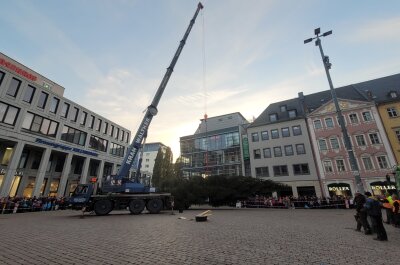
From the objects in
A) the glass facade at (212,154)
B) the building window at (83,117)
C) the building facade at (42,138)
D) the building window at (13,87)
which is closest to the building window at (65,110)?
the building facade at (42,138)

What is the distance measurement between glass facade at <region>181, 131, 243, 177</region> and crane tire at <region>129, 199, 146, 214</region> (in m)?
30.4

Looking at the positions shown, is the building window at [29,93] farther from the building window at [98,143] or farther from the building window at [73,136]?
the building window at [98,143]

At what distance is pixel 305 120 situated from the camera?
3712 cm

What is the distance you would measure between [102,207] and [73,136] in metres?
23.8

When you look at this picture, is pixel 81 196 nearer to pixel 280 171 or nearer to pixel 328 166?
pixel 280 171

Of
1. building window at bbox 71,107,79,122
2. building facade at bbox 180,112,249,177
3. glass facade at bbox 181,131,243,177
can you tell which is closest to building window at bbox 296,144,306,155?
building facade at bbox 180,112,249,177

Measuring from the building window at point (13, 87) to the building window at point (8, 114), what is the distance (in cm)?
175

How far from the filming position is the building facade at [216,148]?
158ft

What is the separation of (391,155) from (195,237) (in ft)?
112

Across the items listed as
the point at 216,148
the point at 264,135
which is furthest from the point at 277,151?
the point at 216,148

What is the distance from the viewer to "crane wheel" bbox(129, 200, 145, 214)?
17.8 metres

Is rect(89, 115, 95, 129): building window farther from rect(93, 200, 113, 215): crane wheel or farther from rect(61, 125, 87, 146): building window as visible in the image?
rect(93, 200, 113, 215): crane wheel

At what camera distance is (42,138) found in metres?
30.5

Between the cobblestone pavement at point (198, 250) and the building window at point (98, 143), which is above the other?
the building window at point (98, 143)
